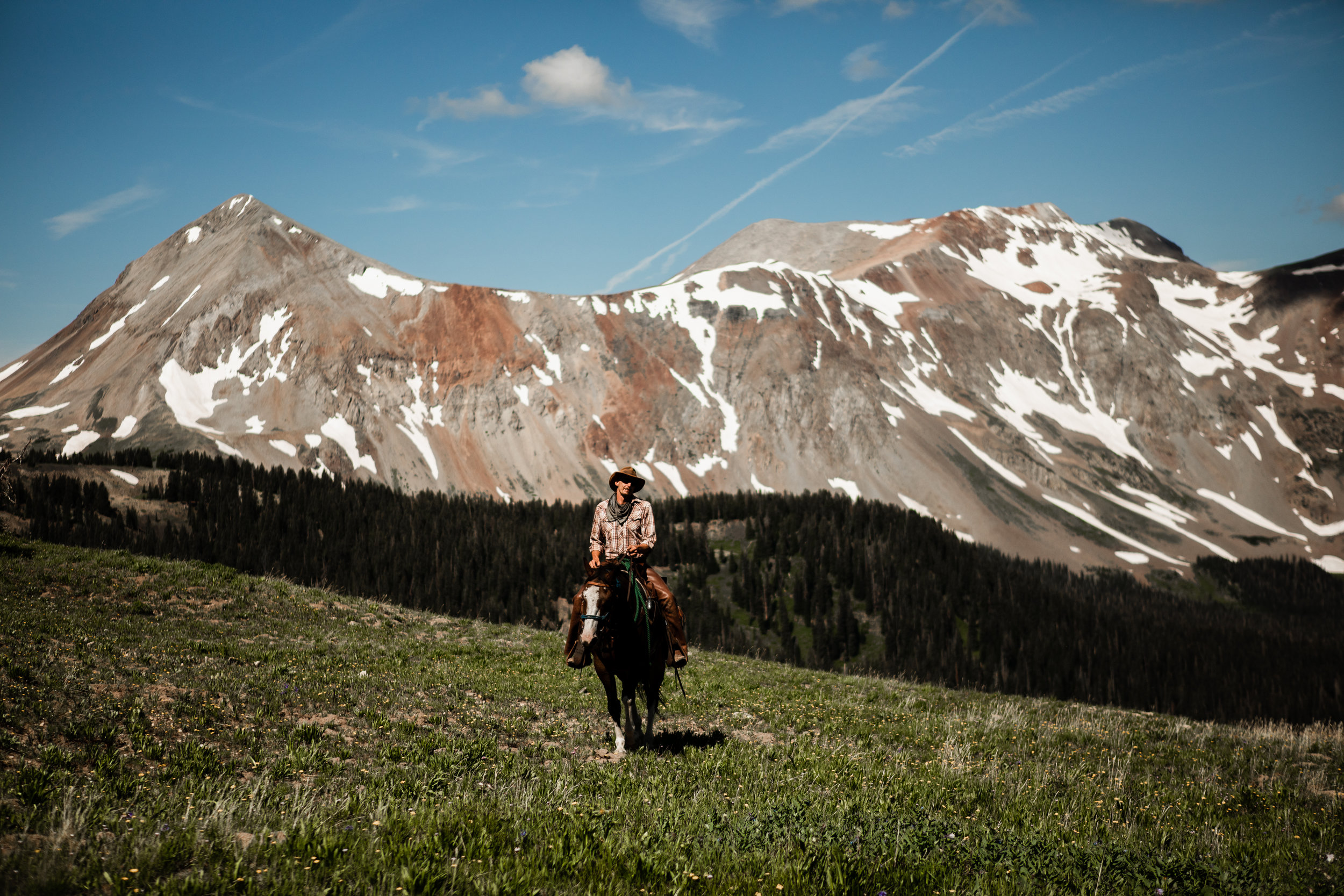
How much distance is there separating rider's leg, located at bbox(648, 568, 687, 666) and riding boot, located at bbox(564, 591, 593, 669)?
4.69 feet

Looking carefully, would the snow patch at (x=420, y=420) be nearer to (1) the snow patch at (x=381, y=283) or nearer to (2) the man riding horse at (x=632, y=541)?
(1) the snow patch at (x=381, y=283)

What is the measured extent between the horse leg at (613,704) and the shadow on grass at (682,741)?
1.67 ft

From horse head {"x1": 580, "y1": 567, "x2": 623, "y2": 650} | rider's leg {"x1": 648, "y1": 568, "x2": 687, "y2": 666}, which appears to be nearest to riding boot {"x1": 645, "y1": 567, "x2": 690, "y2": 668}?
rider's leg {"x1": 648, "y1": 568, "x2": 687, "y2": 666}

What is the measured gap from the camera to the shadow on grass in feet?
40.2

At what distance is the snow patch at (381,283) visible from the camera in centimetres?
16262

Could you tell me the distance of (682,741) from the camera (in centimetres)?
1327

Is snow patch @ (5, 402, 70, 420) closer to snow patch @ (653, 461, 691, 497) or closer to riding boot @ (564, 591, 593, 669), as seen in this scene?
snow patch @ (653, 461, 691, 497)

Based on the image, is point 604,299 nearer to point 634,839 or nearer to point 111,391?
point 111,391

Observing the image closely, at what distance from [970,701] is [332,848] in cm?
1889

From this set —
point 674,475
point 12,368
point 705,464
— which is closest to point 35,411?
point 12,368

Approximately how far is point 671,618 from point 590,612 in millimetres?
2074

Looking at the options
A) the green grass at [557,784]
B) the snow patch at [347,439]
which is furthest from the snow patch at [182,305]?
the green grass at [557,784]

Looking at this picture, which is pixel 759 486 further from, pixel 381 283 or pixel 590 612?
pixel 590 612

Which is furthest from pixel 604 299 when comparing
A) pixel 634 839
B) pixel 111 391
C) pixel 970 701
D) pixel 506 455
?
pixel 634 839
